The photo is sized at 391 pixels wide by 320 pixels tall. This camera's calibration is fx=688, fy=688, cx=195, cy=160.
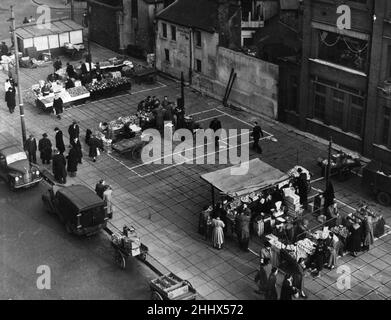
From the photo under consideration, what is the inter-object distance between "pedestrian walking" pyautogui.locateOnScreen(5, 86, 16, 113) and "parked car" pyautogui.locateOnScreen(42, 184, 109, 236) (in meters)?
15.6

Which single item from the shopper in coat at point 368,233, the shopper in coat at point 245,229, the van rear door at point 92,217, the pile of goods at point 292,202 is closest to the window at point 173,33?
the pile of goods at point 292,202

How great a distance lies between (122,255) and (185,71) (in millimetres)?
24789

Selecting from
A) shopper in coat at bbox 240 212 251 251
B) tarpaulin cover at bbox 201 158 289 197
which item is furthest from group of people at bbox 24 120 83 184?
shopper in coat at bbox 240 212 251 251

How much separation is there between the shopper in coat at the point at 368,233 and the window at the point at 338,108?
11021mm

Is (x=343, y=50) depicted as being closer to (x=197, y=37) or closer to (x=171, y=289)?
(x=197, y=37)

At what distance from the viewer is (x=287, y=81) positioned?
43.4 meters

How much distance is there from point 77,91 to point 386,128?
2162 cm

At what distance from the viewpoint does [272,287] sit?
26812 millimetres

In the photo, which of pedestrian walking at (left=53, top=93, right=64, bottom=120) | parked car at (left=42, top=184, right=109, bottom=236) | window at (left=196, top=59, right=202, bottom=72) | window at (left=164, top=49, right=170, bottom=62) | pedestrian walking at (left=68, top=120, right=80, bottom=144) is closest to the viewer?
parked car at (left=42, top=184, right=109, bottom=236)

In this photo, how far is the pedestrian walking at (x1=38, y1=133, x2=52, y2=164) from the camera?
39.0 metres

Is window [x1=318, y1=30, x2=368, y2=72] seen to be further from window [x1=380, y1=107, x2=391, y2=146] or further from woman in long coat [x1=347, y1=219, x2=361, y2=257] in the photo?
woman in long coat [x1=347, y1=219, x2=361, y2=257]

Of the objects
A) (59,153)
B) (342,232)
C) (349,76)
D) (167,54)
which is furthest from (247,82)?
(342,232)

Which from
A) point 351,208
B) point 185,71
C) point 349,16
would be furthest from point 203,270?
point 185,71

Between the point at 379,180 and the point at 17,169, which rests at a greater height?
the point at 379,180
